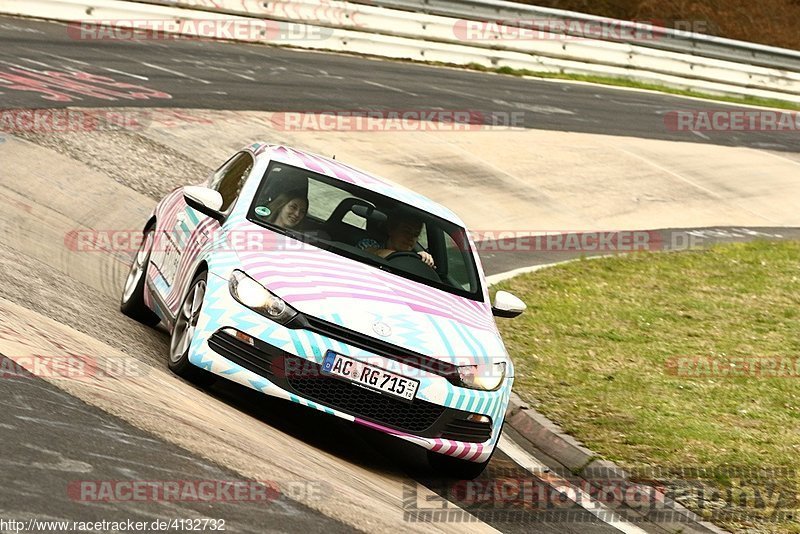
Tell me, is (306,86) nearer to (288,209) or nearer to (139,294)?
(139,294)

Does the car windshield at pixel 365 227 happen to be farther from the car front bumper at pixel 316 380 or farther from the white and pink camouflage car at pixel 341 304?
the car front bumper at pixel 316 380

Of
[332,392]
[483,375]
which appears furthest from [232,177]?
[483,375]

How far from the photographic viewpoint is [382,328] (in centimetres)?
745

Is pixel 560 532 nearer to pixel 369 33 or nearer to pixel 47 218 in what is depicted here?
pixel 47 218

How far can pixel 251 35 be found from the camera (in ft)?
85.8

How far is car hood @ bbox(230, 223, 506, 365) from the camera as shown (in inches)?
294

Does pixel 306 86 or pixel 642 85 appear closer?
pixel 306 86

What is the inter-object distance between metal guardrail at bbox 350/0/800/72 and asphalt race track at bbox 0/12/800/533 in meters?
3.26

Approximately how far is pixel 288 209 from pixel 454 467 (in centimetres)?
213

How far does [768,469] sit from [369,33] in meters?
20.0

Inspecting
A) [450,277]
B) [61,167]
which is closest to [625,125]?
[61,167]

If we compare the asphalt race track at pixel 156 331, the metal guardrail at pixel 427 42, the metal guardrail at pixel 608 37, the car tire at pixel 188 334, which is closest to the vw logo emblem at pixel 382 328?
the asphalt race track at pixel 156 331

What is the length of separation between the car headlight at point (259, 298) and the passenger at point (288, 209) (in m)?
0.98

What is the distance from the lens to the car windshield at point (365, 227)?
8578mm
